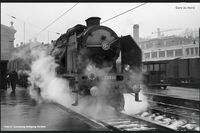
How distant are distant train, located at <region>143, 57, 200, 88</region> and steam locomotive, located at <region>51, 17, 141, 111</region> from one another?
1553 cm

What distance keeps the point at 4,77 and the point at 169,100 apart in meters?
11.3

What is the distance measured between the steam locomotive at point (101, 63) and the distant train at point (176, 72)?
1553 centimetres

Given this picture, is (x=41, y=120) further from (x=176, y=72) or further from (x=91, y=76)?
(x=176, y=72)

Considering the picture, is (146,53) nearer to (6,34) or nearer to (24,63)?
(6,34)

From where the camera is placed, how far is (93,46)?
31.4ft

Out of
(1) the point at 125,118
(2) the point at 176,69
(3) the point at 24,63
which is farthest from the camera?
(2) the point at 176,69

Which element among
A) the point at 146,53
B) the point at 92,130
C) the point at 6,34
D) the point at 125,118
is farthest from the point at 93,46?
the point at 146,53

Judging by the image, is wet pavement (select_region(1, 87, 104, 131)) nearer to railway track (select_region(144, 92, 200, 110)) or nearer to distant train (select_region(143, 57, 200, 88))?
railway track (select_region(144, 92, 200, 110))

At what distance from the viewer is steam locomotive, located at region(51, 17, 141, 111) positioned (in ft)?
29.9

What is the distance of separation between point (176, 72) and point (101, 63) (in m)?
20.8

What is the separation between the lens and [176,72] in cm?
2897

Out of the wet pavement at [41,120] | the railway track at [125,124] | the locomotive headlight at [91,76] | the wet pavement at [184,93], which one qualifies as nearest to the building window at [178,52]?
the wet pavement at [184,93]

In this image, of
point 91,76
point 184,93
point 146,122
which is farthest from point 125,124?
point 184,93

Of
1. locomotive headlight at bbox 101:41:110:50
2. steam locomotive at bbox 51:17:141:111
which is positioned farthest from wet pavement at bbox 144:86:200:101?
locomotive headlight at bbox 101:41:110:50
